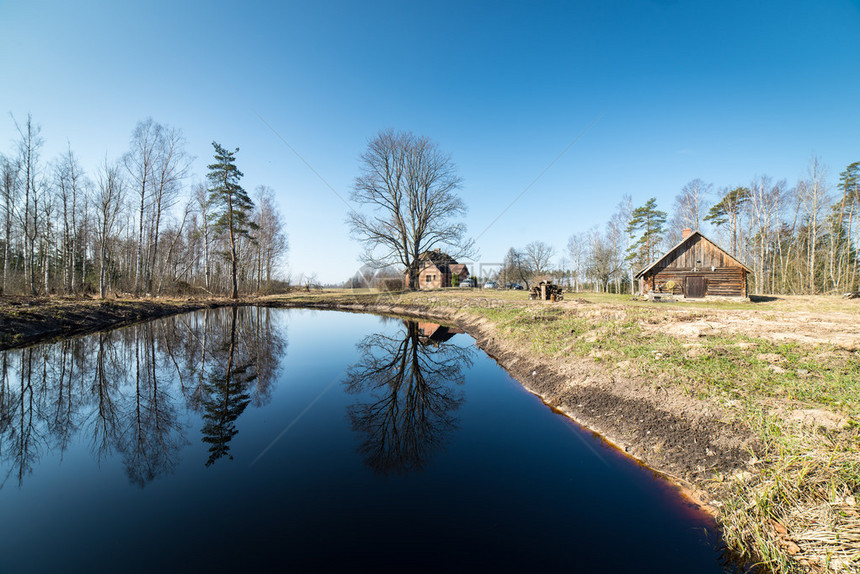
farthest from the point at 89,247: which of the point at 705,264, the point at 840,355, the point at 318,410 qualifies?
the point at 705,264

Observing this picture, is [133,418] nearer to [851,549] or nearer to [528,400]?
[528,400]

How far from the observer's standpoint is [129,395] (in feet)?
25.8

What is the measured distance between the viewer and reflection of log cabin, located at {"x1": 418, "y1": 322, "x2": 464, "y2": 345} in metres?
17.0

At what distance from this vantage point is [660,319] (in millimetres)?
11859

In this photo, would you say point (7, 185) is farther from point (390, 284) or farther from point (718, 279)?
point (718, 279)

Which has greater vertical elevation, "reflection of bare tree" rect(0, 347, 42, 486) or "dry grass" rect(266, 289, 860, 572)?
"dry grass" rect(266, 289, 860, 572)

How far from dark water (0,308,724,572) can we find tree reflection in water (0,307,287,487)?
55mm

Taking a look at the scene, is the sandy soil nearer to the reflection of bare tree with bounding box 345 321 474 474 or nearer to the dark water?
the dark water

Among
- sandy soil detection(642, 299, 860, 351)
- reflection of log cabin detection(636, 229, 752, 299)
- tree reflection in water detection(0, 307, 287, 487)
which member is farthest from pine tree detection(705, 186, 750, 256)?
tree reflection in water detection(0, 307, 287, 487)

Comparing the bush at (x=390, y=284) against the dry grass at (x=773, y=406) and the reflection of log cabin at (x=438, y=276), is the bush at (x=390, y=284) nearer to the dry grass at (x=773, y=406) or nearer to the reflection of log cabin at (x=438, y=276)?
the reflection of log cabin at (x=438, y=276)

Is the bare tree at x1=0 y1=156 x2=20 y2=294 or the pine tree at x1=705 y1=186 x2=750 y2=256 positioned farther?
the pine tree at x1=705 y1=186 x2=750 y2=256

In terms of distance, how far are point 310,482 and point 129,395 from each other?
643 cm

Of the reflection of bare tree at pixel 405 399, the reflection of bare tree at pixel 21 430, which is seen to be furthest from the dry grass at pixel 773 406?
the reflection of bare tree at pixel 21 430

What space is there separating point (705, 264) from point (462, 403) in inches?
1036
